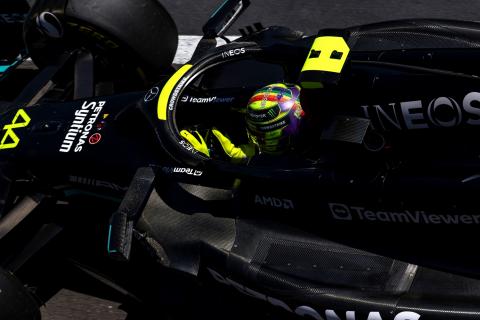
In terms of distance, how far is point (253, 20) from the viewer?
7555mm

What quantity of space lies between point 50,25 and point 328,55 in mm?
2250

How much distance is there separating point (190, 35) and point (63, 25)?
2065 mm

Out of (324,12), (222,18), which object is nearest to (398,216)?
(222,18)

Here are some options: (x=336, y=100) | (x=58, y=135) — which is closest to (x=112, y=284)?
(x=58, y=135)

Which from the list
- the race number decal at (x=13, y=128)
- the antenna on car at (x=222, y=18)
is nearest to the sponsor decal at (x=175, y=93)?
the antenna on car at (x=222, y=18)

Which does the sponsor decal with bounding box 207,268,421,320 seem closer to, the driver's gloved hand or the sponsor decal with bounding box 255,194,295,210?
the sponsor decal with bounding box 255,194,295,210

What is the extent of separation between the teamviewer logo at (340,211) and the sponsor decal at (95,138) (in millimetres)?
1415

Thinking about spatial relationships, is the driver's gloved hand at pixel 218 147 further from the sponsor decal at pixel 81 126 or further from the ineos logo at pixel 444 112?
the ineos logo at pixel 444 112

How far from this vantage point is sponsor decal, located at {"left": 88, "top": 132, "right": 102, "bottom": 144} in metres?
4.77

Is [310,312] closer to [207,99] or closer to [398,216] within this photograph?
[398,216]

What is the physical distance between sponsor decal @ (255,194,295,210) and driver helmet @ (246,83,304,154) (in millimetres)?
231

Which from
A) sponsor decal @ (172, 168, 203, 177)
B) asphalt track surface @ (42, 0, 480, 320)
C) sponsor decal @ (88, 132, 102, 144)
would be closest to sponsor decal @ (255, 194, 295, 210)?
sponsor decal @ (172, 168, 203, 177)

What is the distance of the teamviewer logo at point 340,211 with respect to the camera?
161 inches

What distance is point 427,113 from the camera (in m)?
3.83
